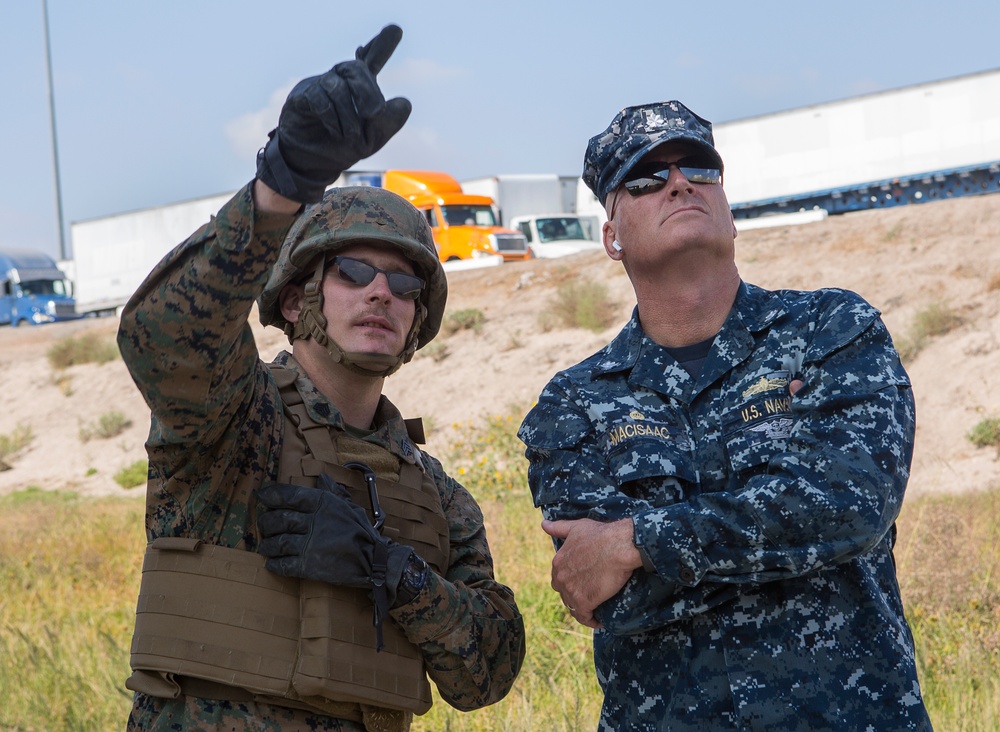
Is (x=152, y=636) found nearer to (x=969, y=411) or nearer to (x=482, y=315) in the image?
(x=969, y=411)

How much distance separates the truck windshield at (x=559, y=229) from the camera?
26.5 meters

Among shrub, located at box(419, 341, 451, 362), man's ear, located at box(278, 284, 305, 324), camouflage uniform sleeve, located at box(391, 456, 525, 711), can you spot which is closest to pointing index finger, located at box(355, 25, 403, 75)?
man's ear, located at box(278, 284, 305, 324)

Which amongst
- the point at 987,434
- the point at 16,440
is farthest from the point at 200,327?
the point at 16,440

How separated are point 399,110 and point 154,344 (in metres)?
0.68

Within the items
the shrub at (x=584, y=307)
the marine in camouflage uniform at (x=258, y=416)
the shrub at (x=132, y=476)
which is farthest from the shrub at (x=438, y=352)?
the marine in camouflage uniform at (x=258, y=416)

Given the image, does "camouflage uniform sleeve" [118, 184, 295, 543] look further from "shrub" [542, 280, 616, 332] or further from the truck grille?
the truck grille

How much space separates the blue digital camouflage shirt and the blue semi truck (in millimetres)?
36830

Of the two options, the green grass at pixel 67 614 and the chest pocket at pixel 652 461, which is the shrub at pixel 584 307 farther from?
the chest pocket at pixel 652 461

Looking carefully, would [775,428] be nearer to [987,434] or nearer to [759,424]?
[759,424]

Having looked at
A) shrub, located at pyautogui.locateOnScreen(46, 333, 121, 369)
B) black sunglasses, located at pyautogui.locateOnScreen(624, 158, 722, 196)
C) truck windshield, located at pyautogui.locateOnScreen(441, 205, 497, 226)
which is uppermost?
truck windshield, located at pyautogui.locateOnScreen(441, 205, 497, 226)

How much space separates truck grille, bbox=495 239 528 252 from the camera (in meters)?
24.8

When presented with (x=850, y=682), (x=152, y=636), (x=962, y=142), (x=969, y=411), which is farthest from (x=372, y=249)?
(x=962, y=142)

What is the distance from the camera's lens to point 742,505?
2340 mm

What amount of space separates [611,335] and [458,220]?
31.2ft
